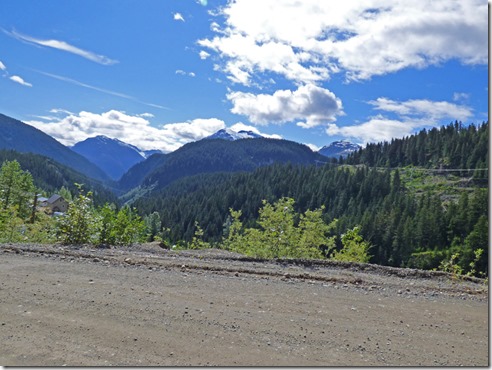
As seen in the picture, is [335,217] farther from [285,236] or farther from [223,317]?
[223,317]

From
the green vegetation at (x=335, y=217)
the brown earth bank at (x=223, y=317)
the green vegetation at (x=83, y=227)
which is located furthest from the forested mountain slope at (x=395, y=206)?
the brown earth bank at (x=223, y=317)

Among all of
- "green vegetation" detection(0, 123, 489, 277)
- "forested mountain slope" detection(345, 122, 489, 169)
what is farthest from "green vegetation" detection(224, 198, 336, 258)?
"forested mountain slope" detection(345, 122, 489, 169)

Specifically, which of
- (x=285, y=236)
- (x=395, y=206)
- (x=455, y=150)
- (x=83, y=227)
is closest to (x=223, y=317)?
(x=83, y=227)

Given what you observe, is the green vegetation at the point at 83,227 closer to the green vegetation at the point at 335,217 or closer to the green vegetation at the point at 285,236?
the green vegetation at the point at 335,217

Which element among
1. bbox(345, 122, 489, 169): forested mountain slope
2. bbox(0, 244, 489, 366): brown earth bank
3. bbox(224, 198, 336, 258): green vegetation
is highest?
bbox(345, 122, 489, 169): forested mountain slope

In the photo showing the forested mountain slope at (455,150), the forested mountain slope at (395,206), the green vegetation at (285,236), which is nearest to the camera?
the green vegetation at (285,236)

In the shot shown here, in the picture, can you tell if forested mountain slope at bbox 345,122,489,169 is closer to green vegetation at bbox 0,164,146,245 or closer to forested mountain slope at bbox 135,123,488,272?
forested mountain slope at bbox 135,123,488,272

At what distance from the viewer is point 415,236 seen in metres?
100

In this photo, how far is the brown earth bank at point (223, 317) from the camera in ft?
18.5

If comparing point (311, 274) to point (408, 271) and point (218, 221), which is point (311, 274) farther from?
point (218, 221)

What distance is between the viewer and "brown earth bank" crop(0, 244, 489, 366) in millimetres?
5637

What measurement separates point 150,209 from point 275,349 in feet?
646

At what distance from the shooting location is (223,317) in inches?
275

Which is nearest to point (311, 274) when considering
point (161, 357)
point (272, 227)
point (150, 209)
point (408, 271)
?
point (408, 271)
